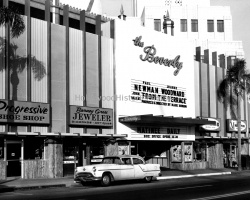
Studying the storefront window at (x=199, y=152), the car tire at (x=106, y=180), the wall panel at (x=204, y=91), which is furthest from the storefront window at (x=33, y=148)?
the wall panel at (x=204, y=91)

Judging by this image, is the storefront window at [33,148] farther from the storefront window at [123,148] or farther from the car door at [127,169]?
the car door at [127,169]

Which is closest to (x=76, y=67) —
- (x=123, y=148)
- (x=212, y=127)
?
(x=123, y=148)

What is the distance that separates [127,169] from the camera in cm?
2347

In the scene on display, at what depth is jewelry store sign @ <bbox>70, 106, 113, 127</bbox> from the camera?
1127 inches

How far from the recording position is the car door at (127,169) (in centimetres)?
2323

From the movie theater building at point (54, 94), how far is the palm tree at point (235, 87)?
43.7ft

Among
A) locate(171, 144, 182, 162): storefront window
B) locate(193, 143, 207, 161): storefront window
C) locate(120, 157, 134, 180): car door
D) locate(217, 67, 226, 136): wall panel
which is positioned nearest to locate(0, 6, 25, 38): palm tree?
locate(120, 157, 134, 180): car door

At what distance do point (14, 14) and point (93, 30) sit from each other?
10.2m

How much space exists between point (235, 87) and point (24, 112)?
21852 mm

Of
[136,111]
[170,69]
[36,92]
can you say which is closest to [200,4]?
[170,69]

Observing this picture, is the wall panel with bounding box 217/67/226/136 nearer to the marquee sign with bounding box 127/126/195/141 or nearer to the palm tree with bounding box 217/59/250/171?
the palm tree with bounding box 217/59/250/171

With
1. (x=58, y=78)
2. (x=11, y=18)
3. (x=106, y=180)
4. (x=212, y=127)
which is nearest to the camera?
(x=106, y=180)

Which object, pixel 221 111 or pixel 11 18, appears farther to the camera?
pixel 221 111

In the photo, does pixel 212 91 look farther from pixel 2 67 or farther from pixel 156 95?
pixel 2 67
